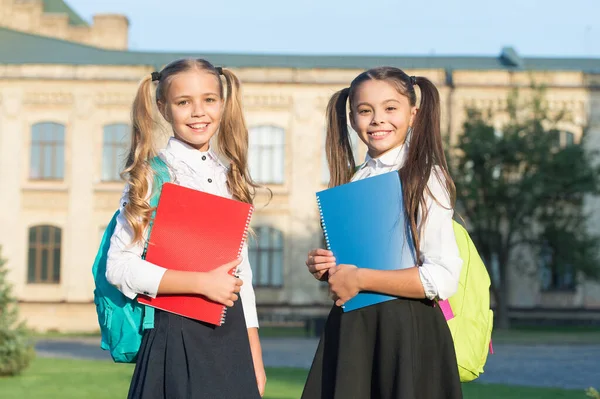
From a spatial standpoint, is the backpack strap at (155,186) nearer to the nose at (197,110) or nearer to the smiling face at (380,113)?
the nose at (197,110)

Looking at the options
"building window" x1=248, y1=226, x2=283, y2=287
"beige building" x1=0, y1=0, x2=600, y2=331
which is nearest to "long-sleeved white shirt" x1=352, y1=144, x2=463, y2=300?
"beige building" x1=0, y1=0, x2=600, y2=331

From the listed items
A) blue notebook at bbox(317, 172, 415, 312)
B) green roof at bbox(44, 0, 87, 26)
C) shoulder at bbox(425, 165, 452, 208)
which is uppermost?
green roof at bbox(44, 0, 87, 26)

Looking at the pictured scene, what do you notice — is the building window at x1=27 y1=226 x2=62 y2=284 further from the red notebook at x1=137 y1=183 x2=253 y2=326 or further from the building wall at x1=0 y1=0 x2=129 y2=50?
the red notebook at x1=137 y1=183 x2=253 y2=326

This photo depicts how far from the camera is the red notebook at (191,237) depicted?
12.2 feet

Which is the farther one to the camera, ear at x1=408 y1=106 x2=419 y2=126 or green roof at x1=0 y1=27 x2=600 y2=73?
green roof at x1=0 y1=27 x2=600 y2=73

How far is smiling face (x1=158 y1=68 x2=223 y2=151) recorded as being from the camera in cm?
398

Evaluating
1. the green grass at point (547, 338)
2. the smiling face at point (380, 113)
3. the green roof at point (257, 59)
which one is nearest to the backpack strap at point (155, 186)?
the smiling face at point (380, 113)

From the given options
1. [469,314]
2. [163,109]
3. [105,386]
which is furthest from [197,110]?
[105,386]

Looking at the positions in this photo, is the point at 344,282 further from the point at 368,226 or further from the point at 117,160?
the point at 117,160

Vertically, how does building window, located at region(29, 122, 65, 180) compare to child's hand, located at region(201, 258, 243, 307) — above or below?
above

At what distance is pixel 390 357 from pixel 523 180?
89.6ft

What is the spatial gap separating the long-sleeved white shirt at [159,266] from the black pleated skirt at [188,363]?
177 millimetres

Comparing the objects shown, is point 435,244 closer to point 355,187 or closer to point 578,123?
point 355,187

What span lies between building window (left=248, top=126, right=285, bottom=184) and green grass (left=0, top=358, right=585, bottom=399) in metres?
19.1
